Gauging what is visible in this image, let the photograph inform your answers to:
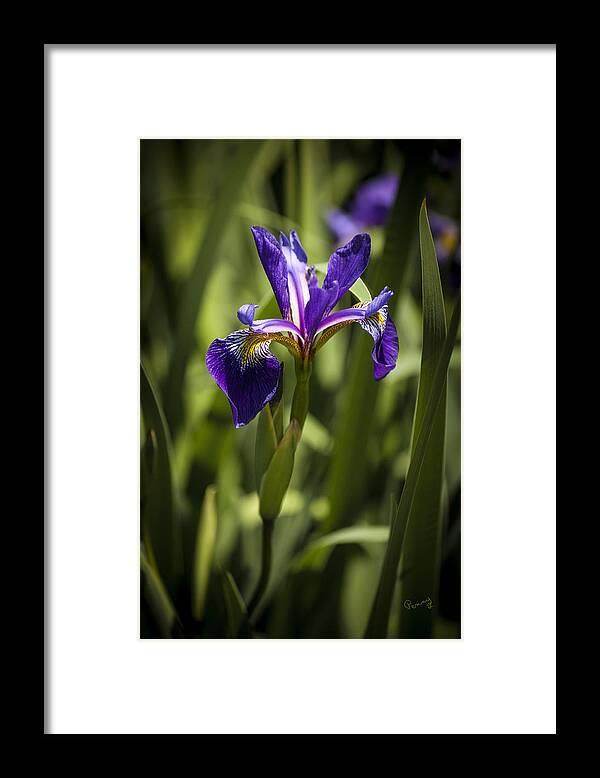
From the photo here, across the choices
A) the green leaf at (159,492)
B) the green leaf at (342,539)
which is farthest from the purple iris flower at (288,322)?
the green leaf at (342,539)

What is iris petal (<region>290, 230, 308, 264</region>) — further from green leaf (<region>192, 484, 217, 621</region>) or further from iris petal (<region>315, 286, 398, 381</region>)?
green leaf (<region>192, 484, 217, 621</region>)

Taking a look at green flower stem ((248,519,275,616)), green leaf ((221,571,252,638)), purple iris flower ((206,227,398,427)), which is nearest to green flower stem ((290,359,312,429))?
purple iris flower ((206,227,398,427))

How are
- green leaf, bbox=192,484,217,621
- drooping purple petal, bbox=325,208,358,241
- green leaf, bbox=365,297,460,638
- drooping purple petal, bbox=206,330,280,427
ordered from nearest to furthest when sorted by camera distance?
drooping purple petal, bbox=206,330,280,427 → green leaf, bbox=365,297,460,638 → green leaf, bbox=192,484,217,621 → drooping purple petal, bbox=325,208,358,241

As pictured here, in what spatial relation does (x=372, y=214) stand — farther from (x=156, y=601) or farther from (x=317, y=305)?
(x=156, y=601)
